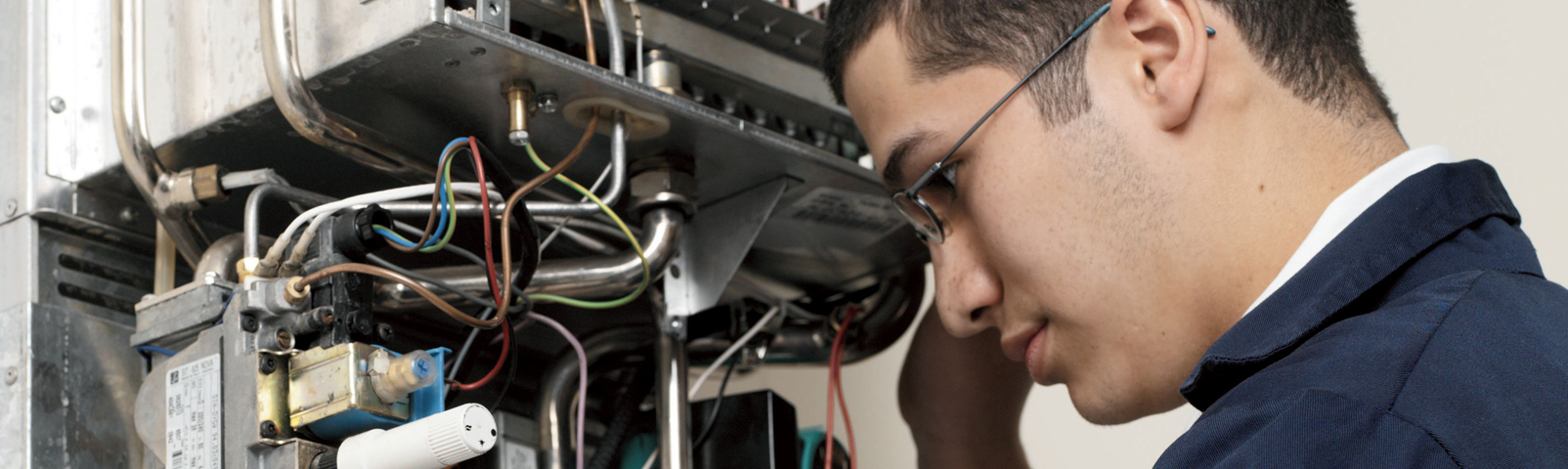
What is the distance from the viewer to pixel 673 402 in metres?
1.36

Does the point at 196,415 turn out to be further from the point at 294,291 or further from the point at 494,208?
the point at 494,208

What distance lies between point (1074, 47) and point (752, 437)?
0.58 metres

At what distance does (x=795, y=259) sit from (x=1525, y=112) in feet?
3.57

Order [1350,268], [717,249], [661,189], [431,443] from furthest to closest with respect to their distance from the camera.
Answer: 1. [717,249]
2. [661,189]
3. [431,443]
4. [1350,268]

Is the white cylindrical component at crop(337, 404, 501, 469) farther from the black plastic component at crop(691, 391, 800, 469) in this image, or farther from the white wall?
the white wall

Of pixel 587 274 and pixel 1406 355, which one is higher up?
pixel 587 274

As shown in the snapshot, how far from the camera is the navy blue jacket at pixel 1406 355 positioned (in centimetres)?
65

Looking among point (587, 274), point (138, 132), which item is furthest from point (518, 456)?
point (138, 132)

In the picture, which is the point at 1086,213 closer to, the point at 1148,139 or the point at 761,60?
the point at 1148,139

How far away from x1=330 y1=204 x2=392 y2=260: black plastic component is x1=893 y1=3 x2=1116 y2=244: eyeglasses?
16.1 inches

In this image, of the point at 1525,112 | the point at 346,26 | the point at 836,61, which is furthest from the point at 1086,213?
the point at 1525,112

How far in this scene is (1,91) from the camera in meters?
1.19

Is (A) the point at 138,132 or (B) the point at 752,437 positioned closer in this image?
(A) the point at 138,132

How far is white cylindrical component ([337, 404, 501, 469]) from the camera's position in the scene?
0.91m
